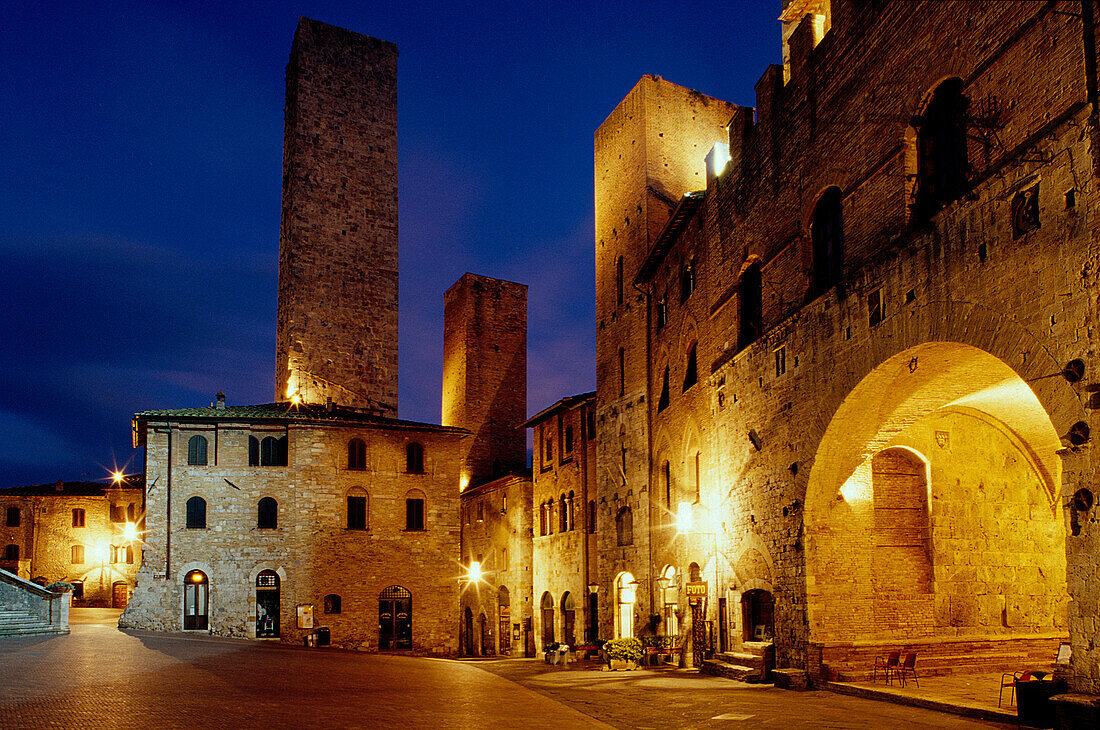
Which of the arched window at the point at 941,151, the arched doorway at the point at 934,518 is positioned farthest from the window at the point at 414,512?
the arched window at the point at 941,151

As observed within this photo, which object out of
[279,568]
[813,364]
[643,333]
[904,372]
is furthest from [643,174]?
[279,568]

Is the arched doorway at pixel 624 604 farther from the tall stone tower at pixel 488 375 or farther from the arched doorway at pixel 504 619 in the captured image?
the tall stone tower at pixel 488 375

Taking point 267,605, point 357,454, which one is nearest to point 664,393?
Answer: point 357,454

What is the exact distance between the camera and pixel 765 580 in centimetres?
1609

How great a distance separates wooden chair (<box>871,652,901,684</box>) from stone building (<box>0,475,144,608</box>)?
1673 inches

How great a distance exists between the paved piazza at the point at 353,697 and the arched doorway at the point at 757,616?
1.09 meters

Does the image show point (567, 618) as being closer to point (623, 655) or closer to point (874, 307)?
point (623, 655)

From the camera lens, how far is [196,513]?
96.6 ft

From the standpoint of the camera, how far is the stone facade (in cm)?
2892

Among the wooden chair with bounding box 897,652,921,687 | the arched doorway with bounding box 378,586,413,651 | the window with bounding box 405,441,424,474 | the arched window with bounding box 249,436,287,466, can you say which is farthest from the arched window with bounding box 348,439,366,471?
the wooden chair with bounding box 897,652,921,687

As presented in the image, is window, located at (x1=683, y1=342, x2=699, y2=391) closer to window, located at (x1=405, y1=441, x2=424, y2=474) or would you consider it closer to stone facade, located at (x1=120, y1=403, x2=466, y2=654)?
stone facade, located at (x1=120, y1=403, x2=466, y2=654)

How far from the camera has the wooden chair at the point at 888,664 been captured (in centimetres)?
1326

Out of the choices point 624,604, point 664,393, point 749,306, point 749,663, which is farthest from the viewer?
point 624,604

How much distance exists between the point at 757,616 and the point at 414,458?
1788 centimetres
